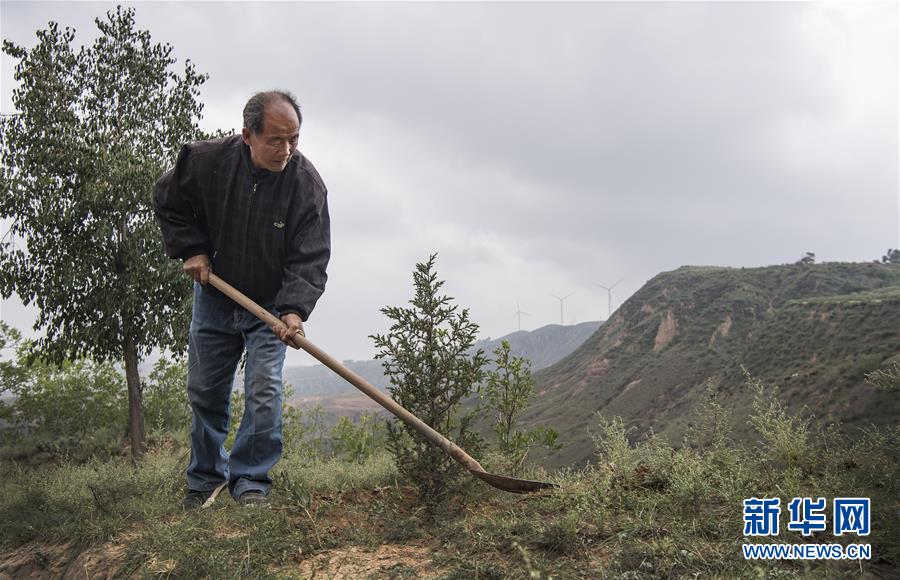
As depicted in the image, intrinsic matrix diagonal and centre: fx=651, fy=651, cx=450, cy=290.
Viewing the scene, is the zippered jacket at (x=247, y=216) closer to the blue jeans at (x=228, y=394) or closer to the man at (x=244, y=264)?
the man at (x=244, y=264)

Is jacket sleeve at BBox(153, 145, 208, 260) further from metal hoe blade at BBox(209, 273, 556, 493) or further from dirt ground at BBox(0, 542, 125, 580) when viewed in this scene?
dirt ground at BBox(0, 542, 125, 580)

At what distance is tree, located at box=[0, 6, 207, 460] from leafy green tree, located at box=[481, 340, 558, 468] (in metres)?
5.73

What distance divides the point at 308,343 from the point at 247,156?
136 cm

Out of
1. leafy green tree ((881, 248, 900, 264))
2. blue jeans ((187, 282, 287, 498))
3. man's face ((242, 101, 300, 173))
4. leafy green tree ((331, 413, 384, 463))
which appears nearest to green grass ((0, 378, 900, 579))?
blue jeans ((187, 282, 287, 498))

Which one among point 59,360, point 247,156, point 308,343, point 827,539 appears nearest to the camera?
point 827,539

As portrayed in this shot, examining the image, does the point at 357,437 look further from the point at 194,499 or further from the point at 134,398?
the point at 194,499

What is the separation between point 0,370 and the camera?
12.0m

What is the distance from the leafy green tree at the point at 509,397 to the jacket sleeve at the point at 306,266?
1.82 metres

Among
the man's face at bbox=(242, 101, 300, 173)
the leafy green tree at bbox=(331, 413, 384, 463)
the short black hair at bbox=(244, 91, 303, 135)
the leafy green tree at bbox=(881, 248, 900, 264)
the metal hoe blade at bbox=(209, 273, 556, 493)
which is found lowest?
the leafy green tree at bbox=(331, 413, 384, 463)

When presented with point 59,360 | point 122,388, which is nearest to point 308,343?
point 59,360

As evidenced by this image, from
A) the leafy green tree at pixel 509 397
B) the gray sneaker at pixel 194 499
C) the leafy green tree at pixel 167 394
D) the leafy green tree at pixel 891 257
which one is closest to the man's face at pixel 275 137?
the gray sneaker at pixel 194 499

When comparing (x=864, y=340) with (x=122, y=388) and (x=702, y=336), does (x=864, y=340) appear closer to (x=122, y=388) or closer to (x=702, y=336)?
(x=702, y=336)

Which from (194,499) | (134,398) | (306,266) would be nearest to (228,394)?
(194,499)

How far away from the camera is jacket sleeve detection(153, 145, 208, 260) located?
439cm
